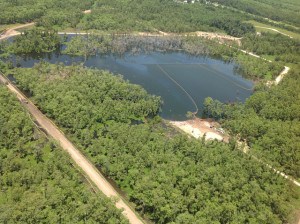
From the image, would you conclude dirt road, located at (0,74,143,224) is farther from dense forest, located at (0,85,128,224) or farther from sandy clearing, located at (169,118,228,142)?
sandy clearing, located at (169,118,228,142)

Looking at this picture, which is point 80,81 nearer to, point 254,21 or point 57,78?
point 57,78

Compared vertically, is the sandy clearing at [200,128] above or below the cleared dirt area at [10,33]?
above

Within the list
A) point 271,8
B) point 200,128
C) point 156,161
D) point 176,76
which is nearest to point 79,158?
point 156,161

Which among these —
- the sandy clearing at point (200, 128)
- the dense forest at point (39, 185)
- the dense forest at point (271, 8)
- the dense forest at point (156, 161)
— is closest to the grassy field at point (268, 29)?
the dense forest at point (271, 8)

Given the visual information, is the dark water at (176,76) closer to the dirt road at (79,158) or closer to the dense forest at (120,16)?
the dense forest at (120,16)

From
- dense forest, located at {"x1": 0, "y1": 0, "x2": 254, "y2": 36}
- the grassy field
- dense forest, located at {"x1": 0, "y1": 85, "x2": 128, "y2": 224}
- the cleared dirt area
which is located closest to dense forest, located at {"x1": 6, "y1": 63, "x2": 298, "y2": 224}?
dense forest, located at {"x1": 0, "y1": 85, "x2": 128, "y2": 224}

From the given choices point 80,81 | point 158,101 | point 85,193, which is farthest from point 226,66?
point 85,193
